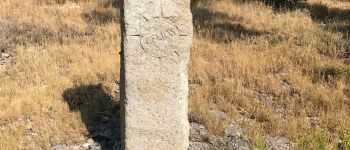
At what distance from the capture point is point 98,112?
5828mm

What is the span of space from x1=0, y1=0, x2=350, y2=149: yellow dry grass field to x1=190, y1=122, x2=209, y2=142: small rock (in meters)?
0.08

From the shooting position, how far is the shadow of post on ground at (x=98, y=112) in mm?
5266

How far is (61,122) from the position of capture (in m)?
5.39

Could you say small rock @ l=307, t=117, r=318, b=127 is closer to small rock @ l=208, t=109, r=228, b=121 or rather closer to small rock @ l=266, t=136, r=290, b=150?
small rock @ l=266, t=136, r=290, b=150

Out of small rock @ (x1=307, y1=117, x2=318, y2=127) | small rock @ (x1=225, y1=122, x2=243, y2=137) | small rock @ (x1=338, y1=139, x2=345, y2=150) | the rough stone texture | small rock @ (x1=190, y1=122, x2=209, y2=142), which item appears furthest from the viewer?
small rock @ (x1=307, y1=117, x2=318, y2=127)

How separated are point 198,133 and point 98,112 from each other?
1345 millimetres

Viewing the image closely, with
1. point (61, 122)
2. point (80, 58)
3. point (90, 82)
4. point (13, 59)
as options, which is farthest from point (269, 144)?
point (13, 59)

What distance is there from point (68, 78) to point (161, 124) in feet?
9.17

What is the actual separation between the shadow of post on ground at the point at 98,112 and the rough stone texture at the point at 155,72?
741 millimetres

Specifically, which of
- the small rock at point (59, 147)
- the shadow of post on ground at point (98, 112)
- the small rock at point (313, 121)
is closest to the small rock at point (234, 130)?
the small rock at point (313, 121)

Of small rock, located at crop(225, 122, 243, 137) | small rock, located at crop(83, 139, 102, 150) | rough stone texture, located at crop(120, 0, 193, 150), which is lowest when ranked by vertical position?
→ small rock, located at crop(83, 139, 102, 150)

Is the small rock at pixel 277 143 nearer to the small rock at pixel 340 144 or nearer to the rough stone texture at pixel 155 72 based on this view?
the small rock at pixel 340 144

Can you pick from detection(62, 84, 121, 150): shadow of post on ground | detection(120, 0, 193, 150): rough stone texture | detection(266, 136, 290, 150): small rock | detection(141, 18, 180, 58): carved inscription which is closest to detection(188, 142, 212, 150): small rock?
detection(120, 0, 193, 150): rough stone texture

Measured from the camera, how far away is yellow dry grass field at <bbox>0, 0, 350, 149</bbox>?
214 inches
